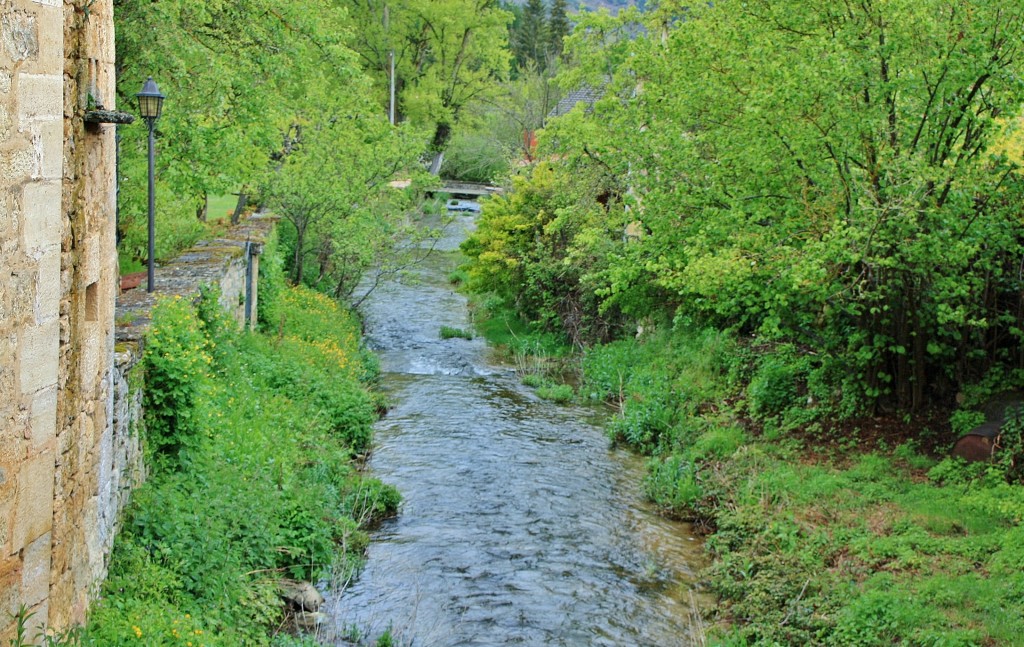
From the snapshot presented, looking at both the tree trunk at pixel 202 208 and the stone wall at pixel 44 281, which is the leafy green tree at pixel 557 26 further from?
the stone wall at pixel 44 281

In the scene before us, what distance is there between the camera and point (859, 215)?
10250 mm

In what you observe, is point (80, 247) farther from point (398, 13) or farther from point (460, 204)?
point (398, 13)

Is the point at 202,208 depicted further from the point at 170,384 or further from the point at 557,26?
the point at 557,26

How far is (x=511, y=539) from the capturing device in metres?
11.2

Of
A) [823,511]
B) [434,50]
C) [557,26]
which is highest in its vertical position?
[557,26]

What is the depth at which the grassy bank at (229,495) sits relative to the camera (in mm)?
7152

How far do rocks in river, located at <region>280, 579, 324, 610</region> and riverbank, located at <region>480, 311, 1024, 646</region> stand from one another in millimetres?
3642

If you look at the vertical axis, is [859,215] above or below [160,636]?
above

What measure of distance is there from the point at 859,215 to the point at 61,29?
25.9ft

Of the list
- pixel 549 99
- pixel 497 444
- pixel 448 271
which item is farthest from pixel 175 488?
pixel 549 99

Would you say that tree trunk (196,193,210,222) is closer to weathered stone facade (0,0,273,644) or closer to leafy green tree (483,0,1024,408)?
leafy green tree (483,0,1024,408)

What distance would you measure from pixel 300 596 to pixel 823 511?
5675 mm

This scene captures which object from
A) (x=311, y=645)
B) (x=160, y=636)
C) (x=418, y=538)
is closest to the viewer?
(x=160, y=636)

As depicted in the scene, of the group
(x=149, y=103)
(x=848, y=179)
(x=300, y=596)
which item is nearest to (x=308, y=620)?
(x=300, y=596)
